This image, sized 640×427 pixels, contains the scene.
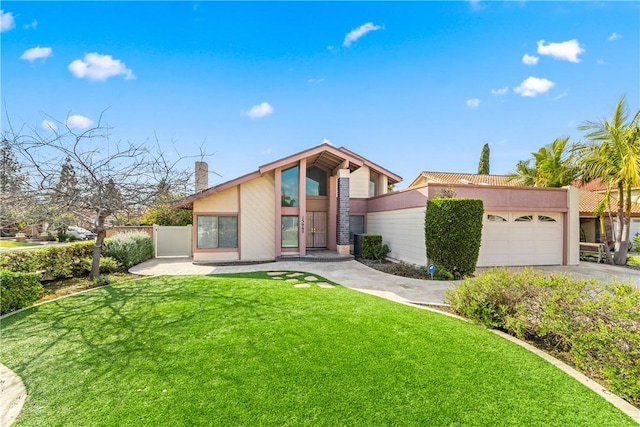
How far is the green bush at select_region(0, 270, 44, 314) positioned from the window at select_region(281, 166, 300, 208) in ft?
31.9

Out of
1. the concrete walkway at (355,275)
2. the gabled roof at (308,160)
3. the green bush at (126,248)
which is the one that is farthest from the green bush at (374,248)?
the green bush at (126,248)

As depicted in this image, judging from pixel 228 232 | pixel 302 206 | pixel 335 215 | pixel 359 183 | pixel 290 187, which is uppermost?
pixel 359 183

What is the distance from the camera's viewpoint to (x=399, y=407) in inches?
123

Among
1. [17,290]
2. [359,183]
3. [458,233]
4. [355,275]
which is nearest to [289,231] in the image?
[355,275]

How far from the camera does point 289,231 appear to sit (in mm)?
14992

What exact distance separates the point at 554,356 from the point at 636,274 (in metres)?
11.4

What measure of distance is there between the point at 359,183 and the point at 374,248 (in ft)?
19.4

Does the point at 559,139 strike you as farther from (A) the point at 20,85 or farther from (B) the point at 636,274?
(A) the point at 20,85

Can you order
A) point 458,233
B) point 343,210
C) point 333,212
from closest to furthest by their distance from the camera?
1. point 458,233
2. point 343,210
3. point 333,212

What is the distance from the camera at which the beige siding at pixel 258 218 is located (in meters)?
14.5

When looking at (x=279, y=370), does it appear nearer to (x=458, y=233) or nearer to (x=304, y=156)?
(x=458, y=233)

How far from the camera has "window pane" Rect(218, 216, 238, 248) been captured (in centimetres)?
1433

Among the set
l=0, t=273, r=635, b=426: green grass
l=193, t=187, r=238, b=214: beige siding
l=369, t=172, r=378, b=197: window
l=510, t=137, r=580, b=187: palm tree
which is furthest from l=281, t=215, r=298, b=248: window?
l=510, t=137, r=580, b=187: palm tree

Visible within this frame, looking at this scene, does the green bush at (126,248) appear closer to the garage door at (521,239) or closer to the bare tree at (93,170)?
the bare tree at (93,170)
